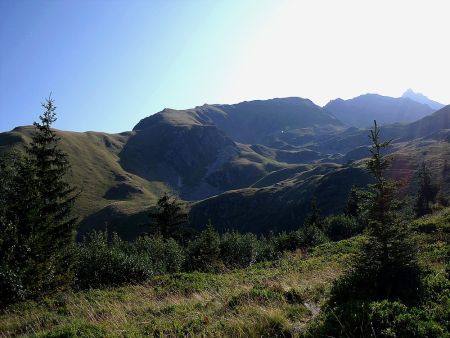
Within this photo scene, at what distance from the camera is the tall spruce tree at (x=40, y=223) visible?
16.2 metres

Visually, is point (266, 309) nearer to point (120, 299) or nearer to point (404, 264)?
point (404, 264)

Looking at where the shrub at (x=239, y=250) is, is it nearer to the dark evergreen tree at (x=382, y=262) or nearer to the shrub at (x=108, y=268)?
the shrub at (x=108, y=268)

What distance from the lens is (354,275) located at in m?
9.95

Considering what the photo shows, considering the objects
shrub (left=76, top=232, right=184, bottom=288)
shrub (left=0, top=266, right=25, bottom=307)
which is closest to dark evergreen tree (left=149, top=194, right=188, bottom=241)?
shrub (left=76, top=232, right=184, bottom=288)

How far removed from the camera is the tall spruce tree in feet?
53.3

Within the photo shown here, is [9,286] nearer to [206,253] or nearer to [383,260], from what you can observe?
[383,260]

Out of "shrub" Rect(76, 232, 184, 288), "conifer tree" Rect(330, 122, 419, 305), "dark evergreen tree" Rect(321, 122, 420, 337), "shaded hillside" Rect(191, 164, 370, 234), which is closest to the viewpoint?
"dark evergreen tree" Rect(321, 122, 420, 337)

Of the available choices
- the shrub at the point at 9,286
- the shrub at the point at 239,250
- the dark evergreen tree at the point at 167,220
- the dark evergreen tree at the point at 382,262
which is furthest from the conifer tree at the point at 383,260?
the dark evergreen tree at the point at 167,220

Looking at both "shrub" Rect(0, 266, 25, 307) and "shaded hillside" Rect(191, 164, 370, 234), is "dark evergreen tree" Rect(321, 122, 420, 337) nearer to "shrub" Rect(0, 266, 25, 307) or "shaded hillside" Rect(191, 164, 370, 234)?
"shrub" Rect(0, 266, 25, 307)

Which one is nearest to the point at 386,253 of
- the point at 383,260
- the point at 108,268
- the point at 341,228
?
the point at 383,260

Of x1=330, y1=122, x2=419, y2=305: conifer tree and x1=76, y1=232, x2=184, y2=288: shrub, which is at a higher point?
x1=330, y1=122, x2=419, y2=305: conifer tree

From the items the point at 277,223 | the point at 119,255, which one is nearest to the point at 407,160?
the point at 277,223

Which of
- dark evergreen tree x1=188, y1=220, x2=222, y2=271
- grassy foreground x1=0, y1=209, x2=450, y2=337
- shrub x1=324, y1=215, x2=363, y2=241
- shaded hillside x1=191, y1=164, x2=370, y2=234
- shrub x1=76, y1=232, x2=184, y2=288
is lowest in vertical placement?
shaded hillside x1=191, y1=164, x2=370, y2=234

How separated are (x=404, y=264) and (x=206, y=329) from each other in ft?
17.5
